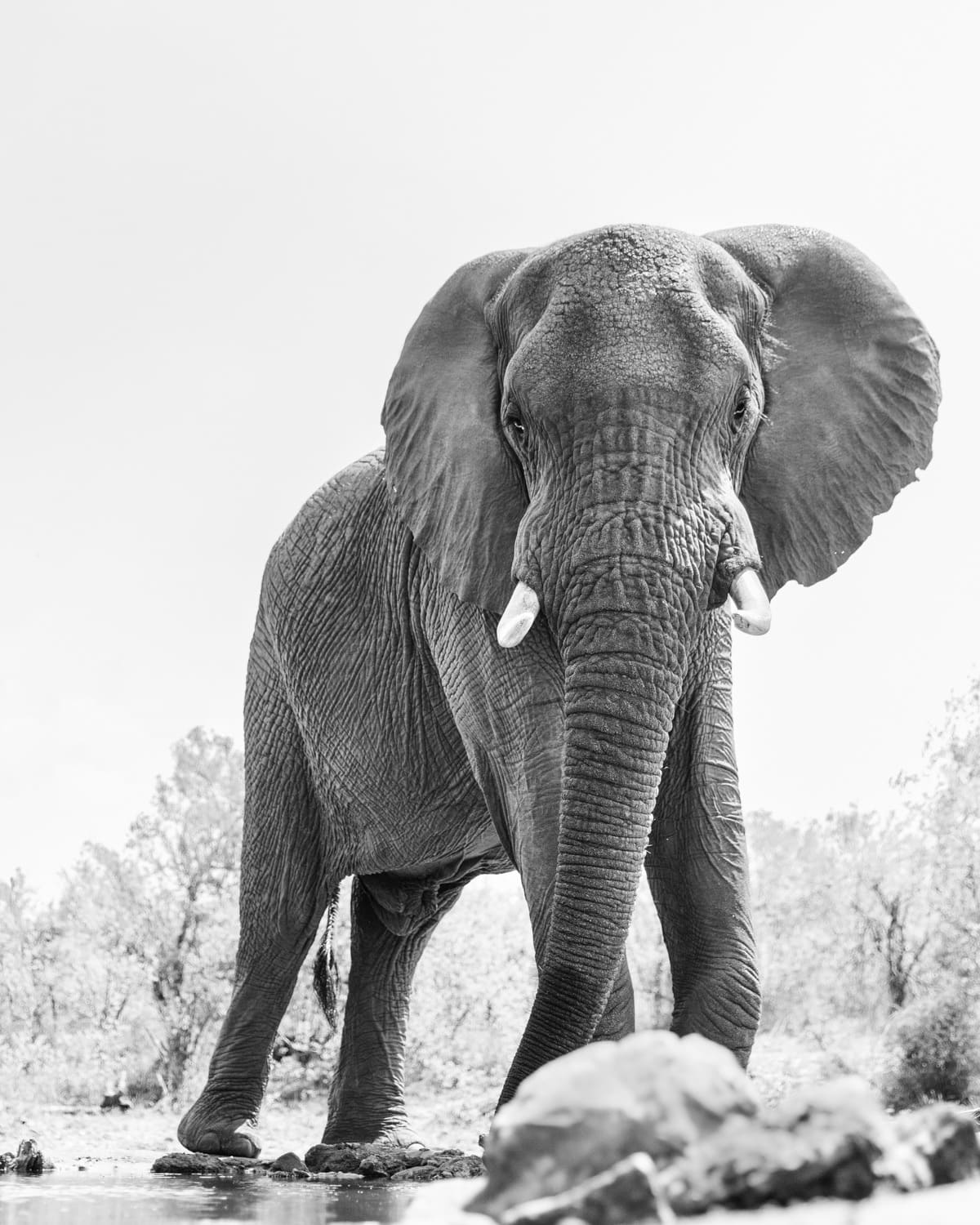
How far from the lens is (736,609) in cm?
602

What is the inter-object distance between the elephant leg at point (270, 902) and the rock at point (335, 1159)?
41.6 inches

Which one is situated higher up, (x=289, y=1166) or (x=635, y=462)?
(x=635, y=462)

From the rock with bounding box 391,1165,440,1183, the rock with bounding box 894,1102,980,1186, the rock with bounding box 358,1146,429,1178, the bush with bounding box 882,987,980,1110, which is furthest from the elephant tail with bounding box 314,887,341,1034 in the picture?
the bush with bounding box 882,987,980,1110

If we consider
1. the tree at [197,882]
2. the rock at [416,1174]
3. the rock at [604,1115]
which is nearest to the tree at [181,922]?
the tree at [197,882]

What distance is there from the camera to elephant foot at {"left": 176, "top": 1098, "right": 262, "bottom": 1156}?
349 inches

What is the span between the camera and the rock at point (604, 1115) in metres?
3.08

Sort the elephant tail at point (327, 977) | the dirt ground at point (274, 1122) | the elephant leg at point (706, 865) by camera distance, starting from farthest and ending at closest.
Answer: the elephant tail at point (327, 977) < the dirt ground at point (274, 1122) < the elephant leg at point (706, 865)

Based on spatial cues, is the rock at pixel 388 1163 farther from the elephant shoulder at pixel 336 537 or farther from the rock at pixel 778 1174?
the rock at pixel 778 1174

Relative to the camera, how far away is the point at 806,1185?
2912 mm

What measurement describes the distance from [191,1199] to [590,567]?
8.38 feet

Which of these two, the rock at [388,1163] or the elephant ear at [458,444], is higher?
the elephant ear at [458,444]

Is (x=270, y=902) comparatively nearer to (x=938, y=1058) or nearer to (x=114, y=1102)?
(x=114, y=1102)

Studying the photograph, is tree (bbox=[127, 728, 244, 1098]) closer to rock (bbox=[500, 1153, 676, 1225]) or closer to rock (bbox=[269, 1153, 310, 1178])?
rock (bbox=[269, 1153, 310, 1178])

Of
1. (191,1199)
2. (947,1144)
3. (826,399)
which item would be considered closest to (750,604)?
(826,399)
